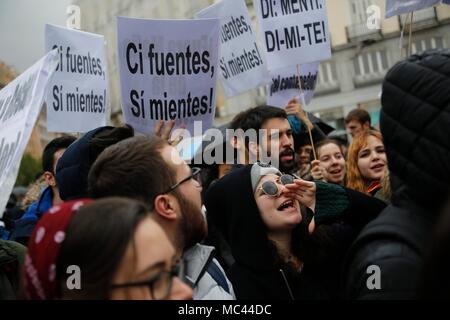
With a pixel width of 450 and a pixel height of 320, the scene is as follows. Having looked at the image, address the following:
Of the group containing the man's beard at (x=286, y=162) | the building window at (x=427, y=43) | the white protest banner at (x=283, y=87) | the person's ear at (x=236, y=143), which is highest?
the building window at (x=427, y=43)

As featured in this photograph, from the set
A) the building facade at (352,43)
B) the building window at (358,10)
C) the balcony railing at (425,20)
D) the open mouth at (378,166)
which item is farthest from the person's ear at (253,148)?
the building window at (358,10)

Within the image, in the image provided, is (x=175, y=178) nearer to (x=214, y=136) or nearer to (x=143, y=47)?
(x=143, y=47)

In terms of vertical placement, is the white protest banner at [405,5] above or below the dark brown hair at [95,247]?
above

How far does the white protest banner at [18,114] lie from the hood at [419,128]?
1.36 m

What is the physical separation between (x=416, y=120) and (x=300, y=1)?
3983 millimetres

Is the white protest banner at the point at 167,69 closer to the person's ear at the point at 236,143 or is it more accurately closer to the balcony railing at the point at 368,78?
the person's ear at the point at 236,143

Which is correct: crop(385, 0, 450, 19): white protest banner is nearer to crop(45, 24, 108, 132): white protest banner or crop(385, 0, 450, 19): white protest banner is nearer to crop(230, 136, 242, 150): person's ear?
crop(230, 136, 242, 150): person's ear

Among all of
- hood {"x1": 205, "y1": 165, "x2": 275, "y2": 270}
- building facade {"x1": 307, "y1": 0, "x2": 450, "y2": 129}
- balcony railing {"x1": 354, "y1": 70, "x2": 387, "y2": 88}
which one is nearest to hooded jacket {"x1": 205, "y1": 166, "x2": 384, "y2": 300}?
hood {"x1": 205, "y1": 165, "x2": 275, "y2": 270}

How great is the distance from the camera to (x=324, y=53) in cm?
532

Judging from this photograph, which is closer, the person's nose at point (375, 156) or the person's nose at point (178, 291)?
the person's nose at point (178, 291)

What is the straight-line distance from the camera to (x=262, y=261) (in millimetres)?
2791

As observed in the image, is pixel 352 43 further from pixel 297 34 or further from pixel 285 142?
pixel 285 142

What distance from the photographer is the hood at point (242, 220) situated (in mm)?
2816

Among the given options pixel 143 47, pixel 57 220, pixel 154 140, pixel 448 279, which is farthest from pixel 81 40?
pixel 448 279
